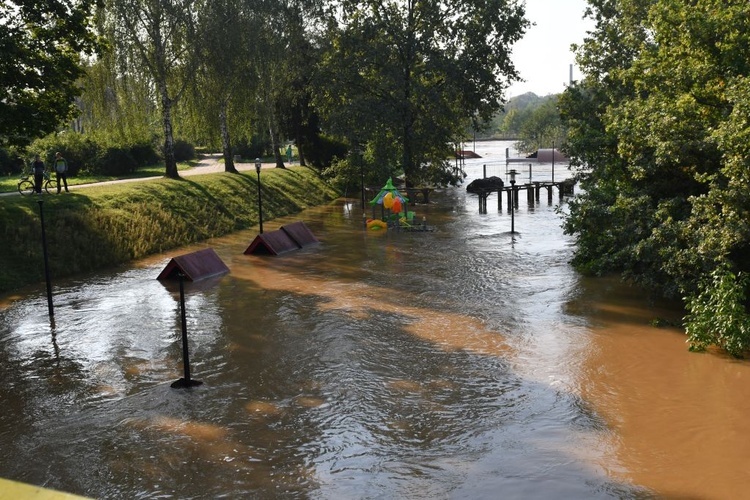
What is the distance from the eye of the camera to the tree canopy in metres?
14.0

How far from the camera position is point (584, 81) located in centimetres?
3094

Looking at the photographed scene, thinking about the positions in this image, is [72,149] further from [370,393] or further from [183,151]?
[370,393]

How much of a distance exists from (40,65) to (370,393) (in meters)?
17.3

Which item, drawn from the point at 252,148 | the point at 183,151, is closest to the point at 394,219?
the point at 183,151

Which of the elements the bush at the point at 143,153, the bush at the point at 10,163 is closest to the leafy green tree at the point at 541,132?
the bush at the point at 143,153

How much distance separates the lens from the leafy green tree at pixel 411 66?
43094 millimetres

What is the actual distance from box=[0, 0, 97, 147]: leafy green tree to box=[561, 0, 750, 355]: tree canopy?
679 inches

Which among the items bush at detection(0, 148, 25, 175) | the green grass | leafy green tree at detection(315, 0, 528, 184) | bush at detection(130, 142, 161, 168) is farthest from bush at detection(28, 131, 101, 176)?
leafy green tree at detection(315, 0, 528, 184)

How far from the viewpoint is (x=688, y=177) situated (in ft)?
55.2

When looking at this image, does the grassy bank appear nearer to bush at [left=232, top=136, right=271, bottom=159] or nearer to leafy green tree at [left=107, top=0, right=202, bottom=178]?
leafy green tree at [left=107, top=0, right=202, bottom=178]

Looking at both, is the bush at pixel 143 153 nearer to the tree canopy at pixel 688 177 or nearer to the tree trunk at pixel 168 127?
the tree trunk at pixel 168 127

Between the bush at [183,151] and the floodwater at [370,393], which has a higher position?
the bush at [183,151]

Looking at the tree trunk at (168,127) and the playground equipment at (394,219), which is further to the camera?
the tree trunk at (168,127)

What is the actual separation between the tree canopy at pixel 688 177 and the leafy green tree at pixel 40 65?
17248mm
